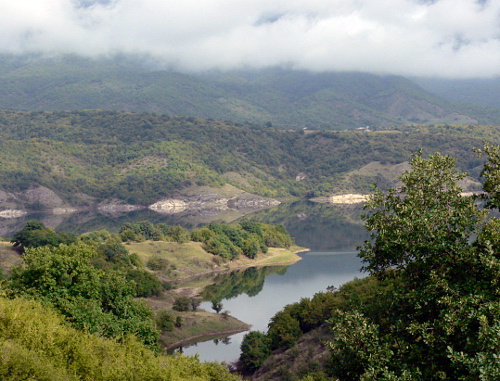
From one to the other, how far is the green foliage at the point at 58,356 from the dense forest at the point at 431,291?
8.68 m

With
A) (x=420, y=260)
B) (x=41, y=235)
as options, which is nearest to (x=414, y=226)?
(x=420, y=260)

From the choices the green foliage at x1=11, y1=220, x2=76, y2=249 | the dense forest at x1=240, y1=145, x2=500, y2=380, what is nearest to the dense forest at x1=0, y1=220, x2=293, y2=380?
the dense forest at x1=240, y1=145, x2=500, y2=380

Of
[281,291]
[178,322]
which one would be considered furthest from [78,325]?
[281,291]

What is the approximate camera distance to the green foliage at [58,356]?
20219 mm

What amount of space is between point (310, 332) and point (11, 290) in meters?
33.3

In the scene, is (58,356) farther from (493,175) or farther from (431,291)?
(493,175)

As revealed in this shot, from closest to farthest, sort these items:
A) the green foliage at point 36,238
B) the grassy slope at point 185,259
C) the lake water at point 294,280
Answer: the lake water at point 294,280 < the green foliage at point 36,238 < the grassy slope at point 185,259

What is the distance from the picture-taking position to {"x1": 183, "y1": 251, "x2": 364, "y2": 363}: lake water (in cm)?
6656

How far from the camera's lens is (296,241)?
534ft

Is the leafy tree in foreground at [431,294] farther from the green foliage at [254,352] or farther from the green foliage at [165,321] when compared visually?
the green foliage at [165,321]

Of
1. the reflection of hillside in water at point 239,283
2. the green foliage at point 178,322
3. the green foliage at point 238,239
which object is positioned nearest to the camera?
the green foliage at point 178,322

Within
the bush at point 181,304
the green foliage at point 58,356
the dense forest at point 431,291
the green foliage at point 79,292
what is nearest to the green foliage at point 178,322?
the bush at point 181,304

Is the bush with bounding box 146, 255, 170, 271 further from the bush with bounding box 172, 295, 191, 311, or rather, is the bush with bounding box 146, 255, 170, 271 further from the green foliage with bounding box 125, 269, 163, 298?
the bush with bounding box 172, 295, 191, 311

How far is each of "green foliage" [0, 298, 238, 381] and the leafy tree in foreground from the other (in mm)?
9004
